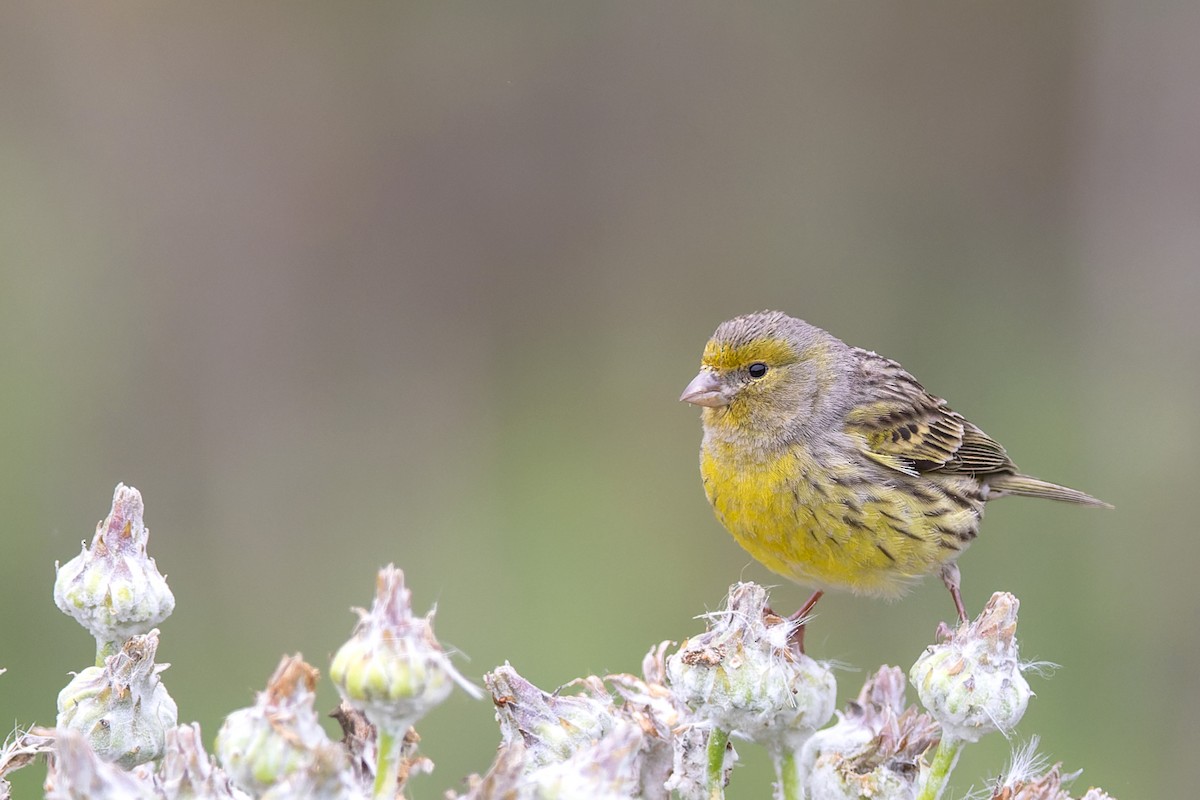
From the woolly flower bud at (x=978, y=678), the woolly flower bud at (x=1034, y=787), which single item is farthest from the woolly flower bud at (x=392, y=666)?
the woolly flower bud at (x=1034, y=787)

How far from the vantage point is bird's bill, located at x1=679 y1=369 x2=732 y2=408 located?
5410 millimetres

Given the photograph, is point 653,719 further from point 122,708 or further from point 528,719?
point 122,708

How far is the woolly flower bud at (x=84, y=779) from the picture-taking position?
239 centimetres

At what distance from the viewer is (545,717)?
3.22m

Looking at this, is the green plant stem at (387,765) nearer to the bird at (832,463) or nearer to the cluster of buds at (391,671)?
the cluster of buds at (391,671)

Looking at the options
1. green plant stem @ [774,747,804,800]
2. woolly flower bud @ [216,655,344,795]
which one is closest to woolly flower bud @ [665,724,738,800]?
green plant stem @ [774,747,804,800]

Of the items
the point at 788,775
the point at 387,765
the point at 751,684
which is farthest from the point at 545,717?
the point at 387,765

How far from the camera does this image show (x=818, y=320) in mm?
10180

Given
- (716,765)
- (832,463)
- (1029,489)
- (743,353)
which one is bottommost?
(1029,489)

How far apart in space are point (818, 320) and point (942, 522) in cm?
493

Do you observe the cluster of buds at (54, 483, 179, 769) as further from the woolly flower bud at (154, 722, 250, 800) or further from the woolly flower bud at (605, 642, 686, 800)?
the woolly flower bud at (605, 642, 686, 800)

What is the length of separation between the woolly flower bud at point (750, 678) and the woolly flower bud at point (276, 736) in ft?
3.28

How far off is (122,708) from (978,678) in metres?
1.81

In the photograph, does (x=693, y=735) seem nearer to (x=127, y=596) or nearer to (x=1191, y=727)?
(x=127, y=596)
